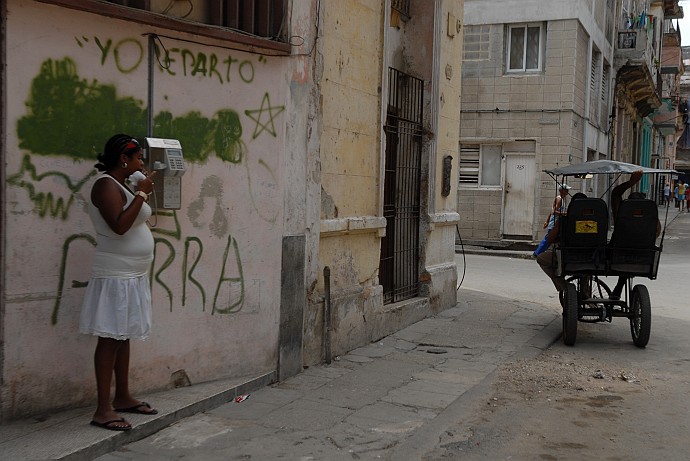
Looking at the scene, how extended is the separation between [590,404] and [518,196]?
13433 millimetres

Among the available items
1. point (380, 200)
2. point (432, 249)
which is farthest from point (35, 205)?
point (432, 249)

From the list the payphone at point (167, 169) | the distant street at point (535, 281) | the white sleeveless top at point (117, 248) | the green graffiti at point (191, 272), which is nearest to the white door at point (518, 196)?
the distant street at point (535, 281)

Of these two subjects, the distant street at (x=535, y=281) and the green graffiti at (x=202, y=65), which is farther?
the distant street at (x=535, y=281)

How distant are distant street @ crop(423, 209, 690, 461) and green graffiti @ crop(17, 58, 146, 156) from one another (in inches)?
117

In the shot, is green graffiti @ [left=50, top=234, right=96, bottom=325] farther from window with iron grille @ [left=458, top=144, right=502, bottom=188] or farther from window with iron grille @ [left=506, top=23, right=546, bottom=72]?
window with iron grille @ [left=506, top=23, right=546, bottom=72]

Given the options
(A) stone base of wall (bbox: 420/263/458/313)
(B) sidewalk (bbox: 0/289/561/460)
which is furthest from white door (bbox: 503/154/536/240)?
(B) sidewalk (bbox: 0/289/561/460)

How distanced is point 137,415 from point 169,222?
1.37 metres

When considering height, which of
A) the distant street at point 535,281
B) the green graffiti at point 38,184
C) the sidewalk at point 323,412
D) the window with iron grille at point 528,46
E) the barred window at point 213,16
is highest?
the window with iron grille at point 528,46

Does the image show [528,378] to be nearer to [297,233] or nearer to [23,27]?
[297,233]

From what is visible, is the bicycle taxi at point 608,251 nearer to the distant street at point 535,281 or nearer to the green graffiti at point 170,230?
the distant street at point 535,281

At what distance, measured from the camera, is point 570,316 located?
8.42 metres

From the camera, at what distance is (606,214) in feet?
27.9

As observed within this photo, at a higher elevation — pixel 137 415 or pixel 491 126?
pixel 491 126

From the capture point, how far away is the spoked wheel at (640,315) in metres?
8.29
